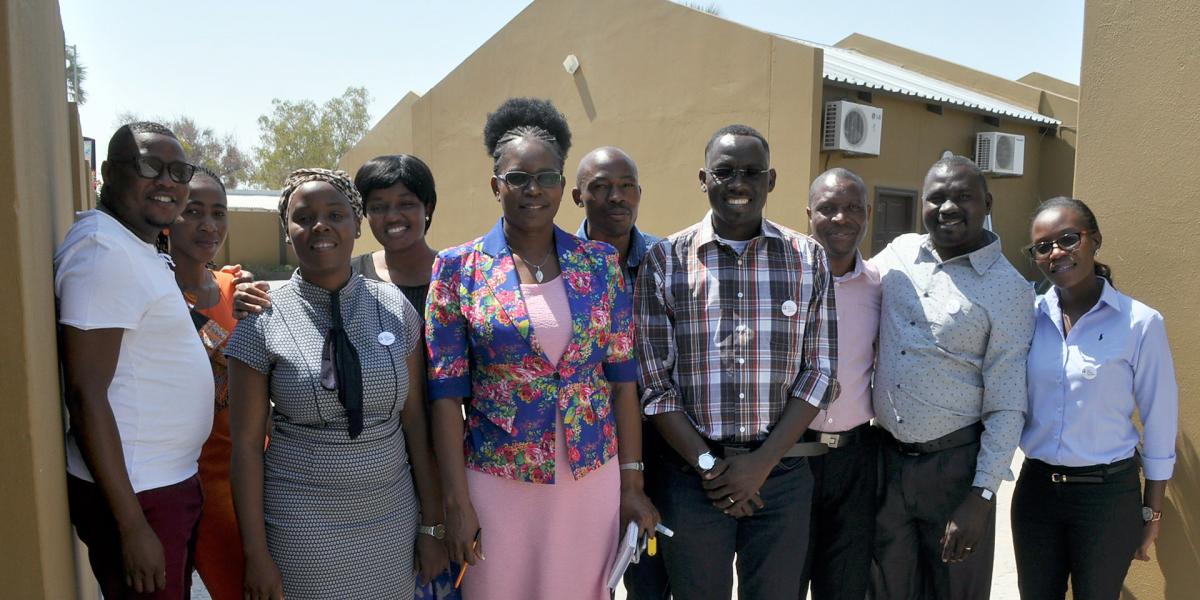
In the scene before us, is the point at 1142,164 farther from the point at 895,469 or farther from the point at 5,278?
the point at 5,278

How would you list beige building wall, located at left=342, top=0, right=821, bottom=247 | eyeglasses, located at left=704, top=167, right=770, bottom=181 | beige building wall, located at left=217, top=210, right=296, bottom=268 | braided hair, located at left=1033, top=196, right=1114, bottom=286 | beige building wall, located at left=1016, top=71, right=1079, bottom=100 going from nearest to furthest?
eyeglasses, located at left=704, top=167, right=770, bottom=181
braided hair, located at left=1033, top=196, right=1114, bottom=286
beige building wall, located at left=342, top=0, right=821, bottom=247
beige building wall, located at left=1016, top=71, right=1079, bottom=100
beige building wall, located at left=217, top=210, right=296, bottom=268

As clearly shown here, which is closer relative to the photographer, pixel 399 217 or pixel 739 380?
pixel 739 380

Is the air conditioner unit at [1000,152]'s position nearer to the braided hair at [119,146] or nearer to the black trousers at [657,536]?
the black trousers at [657,536]

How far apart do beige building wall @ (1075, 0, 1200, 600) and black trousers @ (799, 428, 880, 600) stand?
140 cm

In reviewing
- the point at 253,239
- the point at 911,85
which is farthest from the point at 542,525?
the point at 253,239

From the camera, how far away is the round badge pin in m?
2.83

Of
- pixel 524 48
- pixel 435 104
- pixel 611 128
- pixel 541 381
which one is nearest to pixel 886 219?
pixel 611 128

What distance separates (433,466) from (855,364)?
1646 mm

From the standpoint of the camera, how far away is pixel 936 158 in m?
12.4

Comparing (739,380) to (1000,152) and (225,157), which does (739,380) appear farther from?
(225,157)

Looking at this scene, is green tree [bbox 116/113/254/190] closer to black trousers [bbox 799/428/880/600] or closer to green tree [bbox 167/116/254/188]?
green tree [bbox 167/116/254/188]

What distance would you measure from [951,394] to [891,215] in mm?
9892

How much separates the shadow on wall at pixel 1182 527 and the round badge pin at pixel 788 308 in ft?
6.54

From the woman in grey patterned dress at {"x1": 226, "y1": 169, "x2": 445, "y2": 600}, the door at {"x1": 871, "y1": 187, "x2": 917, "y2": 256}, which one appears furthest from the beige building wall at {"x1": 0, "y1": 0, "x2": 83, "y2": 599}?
the door at {"x1": 871, "y1": 187, "x2": 917, "y2": 256}
